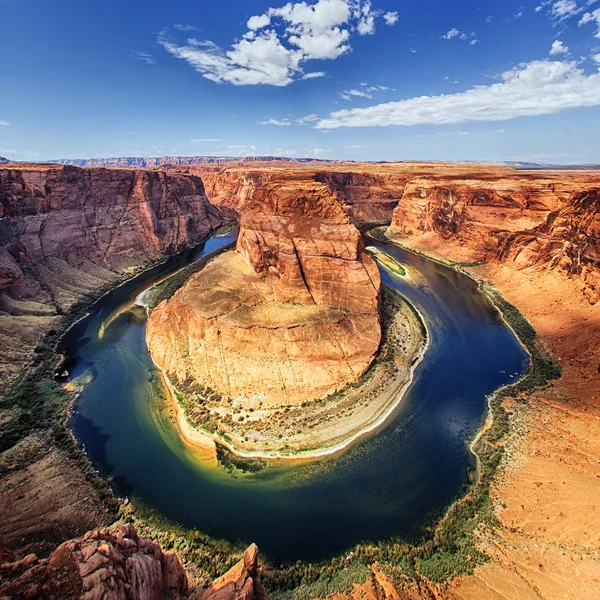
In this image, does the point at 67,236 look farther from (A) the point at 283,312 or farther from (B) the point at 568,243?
(B) the point at 568,243

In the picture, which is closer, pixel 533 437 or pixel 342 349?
pixel 533 437

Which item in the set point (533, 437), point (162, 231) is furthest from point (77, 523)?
point (162, 231)

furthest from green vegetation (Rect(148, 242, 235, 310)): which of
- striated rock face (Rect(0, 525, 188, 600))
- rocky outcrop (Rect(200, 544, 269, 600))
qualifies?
rocky outcrop (Rect(200, 544, 269, 600))

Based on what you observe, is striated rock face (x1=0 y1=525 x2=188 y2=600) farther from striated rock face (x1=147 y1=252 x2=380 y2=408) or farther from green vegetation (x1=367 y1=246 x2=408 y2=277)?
green vegetation (x1=367 y1=246 x2=408 y2=277)

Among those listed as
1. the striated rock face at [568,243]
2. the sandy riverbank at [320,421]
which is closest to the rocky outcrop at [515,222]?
the striated rock face at [568,243]

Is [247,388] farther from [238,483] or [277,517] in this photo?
[277,517]

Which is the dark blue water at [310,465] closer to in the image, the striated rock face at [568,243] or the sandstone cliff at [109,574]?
the sandstone cliff at [109,574]

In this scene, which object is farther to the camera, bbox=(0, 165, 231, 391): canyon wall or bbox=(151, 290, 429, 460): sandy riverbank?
bbox=(0, 165, 231, 391): canyon wall
